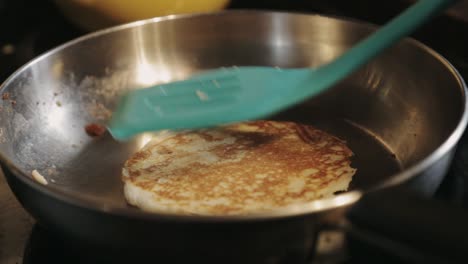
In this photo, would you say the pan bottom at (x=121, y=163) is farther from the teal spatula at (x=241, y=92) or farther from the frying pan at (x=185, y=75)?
the teal spatula at (x=241, y=92)

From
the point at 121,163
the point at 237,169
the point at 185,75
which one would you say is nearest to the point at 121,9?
the point at 185,75

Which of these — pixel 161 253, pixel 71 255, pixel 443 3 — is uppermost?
pixel 443 3

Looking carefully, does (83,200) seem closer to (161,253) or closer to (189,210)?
(161,253)

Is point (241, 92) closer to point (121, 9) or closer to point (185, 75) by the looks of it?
point (185, 75)

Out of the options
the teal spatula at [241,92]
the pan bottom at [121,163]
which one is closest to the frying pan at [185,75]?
the pan bottom at [121,163]

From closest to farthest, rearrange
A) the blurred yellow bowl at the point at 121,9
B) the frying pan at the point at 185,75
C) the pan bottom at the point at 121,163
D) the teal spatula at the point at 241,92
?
the frying pan at the point at 185,75 < the teal spatula at the point at 241,92 < the pan bottom at the point at 121,163 < the blurred yellow bowl at the point at 121,9

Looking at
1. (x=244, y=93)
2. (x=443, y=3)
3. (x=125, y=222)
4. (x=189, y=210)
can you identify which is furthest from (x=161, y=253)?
(x=443, y=3)
